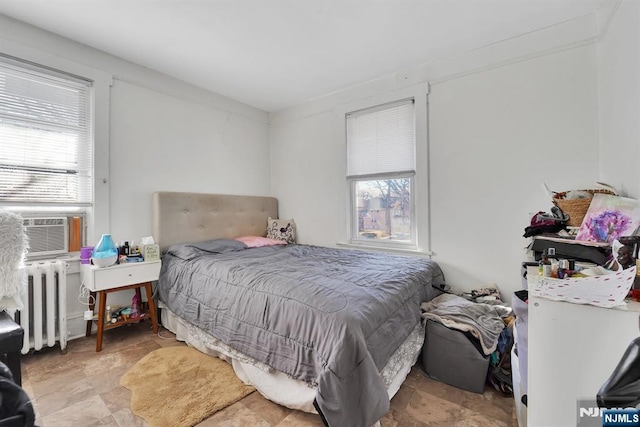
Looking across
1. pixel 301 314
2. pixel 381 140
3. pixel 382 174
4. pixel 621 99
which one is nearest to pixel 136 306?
pixel 301 314

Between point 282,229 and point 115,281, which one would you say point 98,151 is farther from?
point 282,229

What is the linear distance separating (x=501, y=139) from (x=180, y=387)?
305 centimetres

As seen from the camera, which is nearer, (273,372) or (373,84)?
(273,372)

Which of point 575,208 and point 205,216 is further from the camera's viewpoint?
point 205,216

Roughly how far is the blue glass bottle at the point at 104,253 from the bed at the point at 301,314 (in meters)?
0.44

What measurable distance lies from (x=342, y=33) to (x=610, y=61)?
179 cm

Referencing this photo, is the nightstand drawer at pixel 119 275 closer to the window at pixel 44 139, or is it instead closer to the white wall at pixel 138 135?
the white wall at pixel 138 135

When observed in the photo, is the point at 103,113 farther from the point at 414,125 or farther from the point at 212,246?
the point at 414,125

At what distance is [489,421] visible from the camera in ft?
4.85

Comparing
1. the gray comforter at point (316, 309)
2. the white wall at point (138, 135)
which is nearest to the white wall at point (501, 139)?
the gray comforter at point (316, 309)

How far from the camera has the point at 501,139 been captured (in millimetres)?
2291

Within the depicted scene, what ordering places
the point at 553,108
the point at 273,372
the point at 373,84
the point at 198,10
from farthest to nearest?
the point at 373,84 → the point at 553,108 → the point at 198,10 → the point at 273,372

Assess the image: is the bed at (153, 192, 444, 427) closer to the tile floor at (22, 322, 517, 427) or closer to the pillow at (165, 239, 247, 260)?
the pillow at (165, 239, 247, 260)

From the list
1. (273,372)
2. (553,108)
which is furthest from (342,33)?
(273,372)
